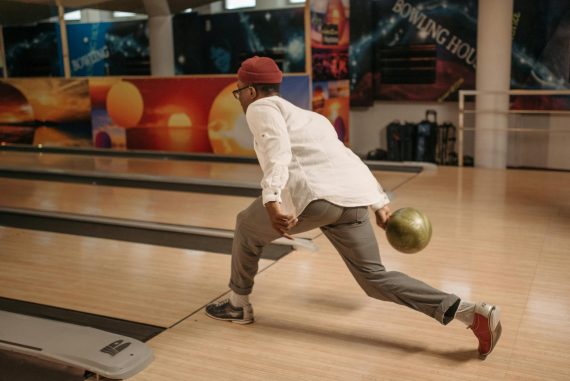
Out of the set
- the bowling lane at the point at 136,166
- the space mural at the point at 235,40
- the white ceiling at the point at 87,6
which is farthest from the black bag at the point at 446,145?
the white ceiling at the point at 87,6

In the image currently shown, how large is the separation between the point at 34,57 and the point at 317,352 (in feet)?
38.6

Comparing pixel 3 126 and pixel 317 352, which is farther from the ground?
pixel 3 126

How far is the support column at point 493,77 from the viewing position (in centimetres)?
747

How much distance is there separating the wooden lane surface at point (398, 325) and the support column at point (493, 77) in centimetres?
302

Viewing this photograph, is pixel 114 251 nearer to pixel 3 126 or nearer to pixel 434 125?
pixel 434 125

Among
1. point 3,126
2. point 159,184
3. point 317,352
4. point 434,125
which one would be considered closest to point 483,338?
point 317,352

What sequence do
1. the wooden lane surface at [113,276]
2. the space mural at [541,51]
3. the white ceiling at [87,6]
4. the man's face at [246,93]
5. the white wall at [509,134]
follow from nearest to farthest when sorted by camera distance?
the man's face at [246,93]
the wooden lane surface at [113,276]
the space mural at [541,51]
the white wall at [509,134]
the white ceiling at [87,6]

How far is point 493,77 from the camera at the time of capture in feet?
25.4

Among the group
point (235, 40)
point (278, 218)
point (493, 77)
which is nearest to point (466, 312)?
point (278, 218)

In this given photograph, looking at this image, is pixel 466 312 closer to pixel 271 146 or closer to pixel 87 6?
pixel 271 146

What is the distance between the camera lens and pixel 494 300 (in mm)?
3432

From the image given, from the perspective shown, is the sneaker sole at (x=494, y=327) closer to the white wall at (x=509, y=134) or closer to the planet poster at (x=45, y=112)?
the white wall at (x=509, y=134)

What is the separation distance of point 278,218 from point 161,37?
8.47 m

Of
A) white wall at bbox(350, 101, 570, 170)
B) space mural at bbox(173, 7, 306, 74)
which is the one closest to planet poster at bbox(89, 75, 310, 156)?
white wall at bbox(350, 101, 570, 170)
